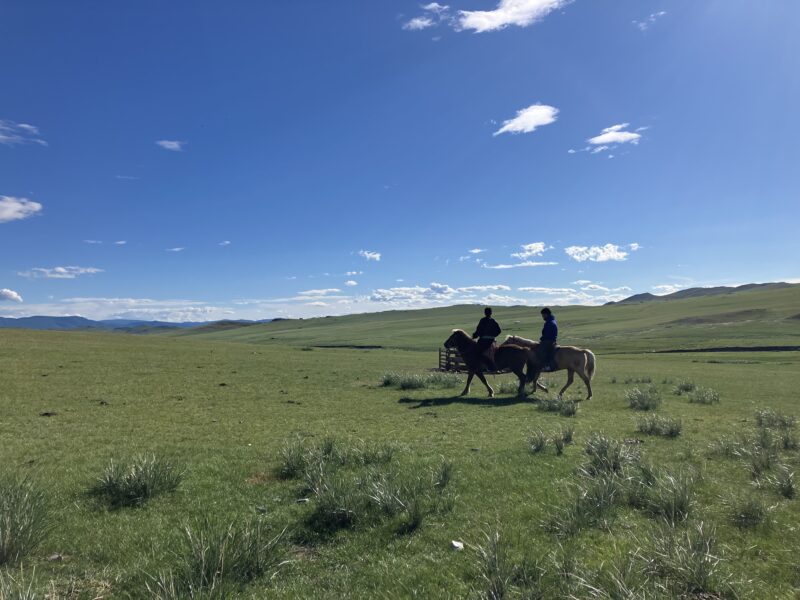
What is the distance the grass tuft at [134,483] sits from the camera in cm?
670

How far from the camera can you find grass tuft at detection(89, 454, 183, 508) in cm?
670

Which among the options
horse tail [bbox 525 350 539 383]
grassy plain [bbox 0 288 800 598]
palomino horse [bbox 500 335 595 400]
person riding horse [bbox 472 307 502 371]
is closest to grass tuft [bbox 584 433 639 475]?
grassy plain [bbox 0 288 800 598]

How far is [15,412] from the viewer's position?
13.0 metres

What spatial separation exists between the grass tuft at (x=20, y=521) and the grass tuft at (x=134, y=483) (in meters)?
0.79

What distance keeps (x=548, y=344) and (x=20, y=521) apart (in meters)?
16.0

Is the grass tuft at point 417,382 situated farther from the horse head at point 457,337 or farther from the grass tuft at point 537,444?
the grass tuft at point 537,444

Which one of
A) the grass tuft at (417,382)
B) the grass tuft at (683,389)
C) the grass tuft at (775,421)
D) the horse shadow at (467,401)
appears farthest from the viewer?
the grass tuft at (417,382)

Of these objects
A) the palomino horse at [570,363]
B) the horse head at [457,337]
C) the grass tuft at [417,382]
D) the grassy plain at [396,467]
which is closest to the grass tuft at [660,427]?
the grassy plain at [396,467]

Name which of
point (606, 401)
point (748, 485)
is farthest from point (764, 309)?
point (748, 485)

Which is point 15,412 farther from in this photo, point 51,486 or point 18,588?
point 18,588

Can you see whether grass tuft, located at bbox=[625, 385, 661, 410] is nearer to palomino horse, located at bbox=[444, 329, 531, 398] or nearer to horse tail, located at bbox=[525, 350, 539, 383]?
horse tail, located at bbox=[525, 350, 539, 383]

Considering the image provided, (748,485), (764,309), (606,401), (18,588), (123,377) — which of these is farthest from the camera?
(764,309)

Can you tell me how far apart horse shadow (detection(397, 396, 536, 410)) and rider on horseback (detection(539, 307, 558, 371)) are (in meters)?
1.45

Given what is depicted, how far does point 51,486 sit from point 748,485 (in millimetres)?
10817
